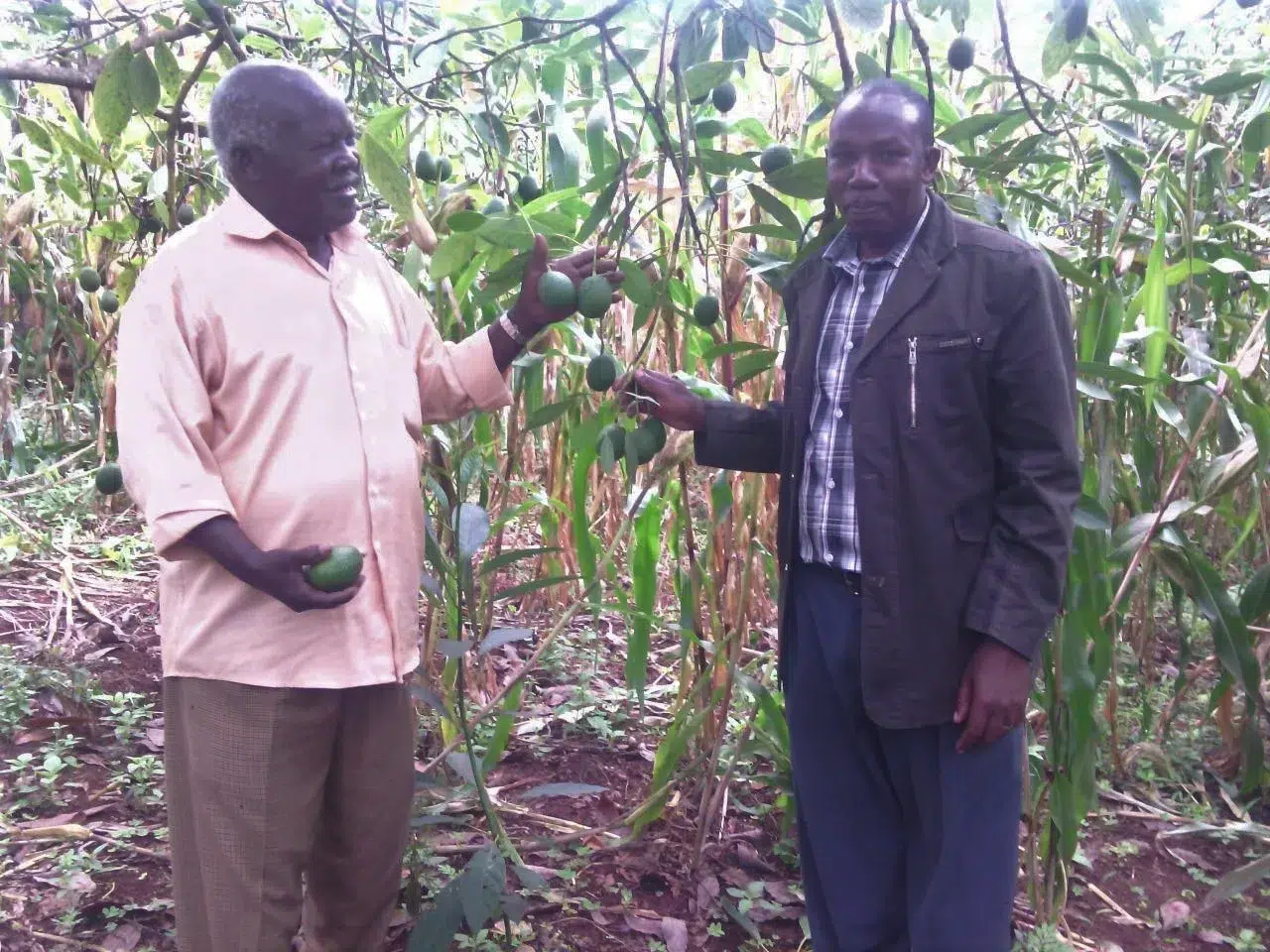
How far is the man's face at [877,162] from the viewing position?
50.3 inches

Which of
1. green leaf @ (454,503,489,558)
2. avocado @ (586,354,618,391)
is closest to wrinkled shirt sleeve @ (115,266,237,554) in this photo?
green leaf @ (454,503,489,558)

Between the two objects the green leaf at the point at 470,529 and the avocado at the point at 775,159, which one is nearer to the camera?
the green leaf at the point at 470,529

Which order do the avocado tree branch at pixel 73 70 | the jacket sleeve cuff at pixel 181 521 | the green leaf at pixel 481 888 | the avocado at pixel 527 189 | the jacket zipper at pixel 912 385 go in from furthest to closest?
the avocado at pixel 527 189 < the avocado tree branch at pixel 73 70 < the green leaf at pixel 481 888 < the jacket zipper at pixel 912 385 < the jacket sleeve cuff at pixel 181 521

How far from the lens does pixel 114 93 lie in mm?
1658

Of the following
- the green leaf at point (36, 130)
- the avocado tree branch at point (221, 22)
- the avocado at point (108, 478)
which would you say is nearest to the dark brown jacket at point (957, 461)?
the avocado tree branch at point (221, 22)

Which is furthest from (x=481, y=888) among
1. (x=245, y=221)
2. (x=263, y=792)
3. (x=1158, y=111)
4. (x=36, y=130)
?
(x=36, y=130)

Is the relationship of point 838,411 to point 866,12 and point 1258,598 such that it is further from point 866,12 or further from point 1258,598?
point 1258,598

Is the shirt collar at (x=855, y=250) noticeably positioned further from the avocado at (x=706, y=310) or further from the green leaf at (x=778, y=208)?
the avocado at (x=706, y=310)

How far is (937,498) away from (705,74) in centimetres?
76

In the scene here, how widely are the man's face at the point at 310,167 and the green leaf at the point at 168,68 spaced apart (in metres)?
0.63

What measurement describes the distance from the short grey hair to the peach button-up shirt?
0.10m

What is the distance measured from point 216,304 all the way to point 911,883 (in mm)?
1173

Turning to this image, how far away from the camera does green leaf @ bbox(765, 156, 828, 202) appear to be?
4.88 ft

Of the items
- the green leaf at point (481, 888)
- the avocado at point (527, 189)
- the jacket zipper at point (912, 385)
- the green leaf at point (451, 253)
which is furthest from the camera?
the avocado at point (527, 189)
